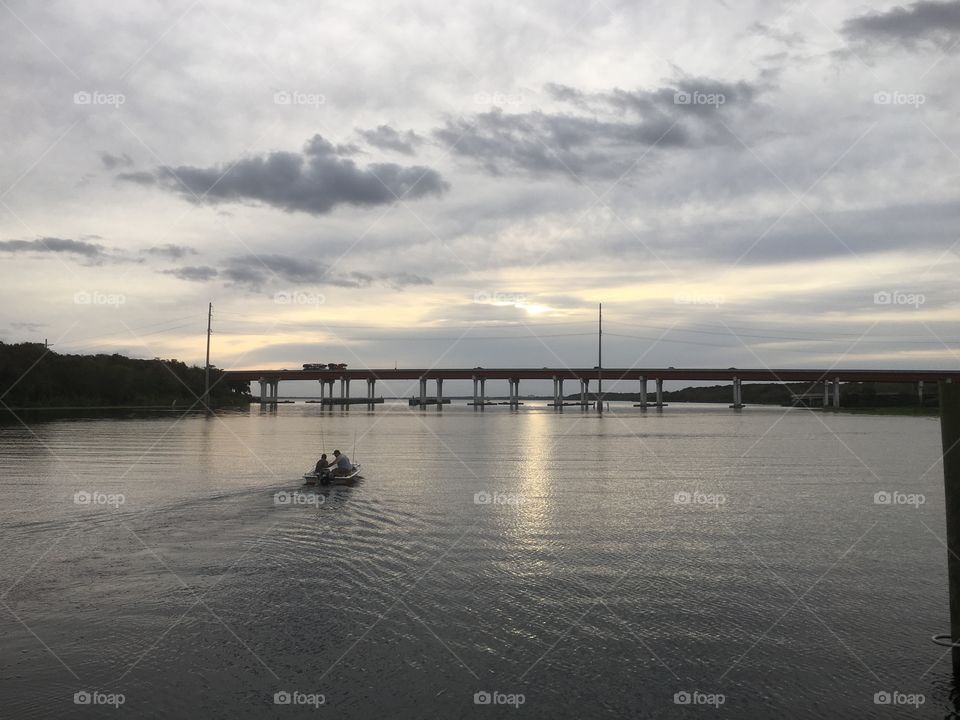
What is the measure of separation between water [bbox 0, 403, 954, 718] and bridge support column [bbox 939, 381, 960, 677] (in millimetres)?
825

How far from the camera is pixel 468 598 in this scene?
52.5 feet

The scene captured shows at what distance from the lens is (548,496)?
31.6 metres

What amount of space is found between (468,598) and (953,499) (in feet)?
32.8

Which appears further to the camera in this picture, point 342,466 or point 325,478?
point 342,466

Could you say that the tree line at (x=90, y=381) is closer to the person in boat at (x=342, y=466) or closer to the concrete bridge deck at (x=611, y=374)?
the concrete bridge deck at (x=611, y=374)

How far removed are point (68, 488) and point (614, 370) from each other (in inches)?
6116

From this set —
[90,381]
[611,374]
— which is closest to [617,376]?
[611,374]

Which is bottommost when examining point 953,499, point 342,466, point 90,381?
point 342,466

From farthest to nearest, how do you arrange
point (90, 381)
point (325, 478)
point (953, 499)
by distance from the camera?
point (90, 381) → point (325, 478) → point (953, 499)

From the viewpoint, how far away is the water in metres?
11.5

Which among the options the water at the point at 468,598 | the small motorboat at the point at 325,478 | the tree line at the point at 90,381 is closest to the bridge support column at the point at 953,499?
the water at the point at 468,598

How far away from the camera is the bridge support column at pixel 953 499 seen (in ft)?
41.3

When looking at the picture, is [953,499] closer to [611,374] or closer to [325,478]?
[325,478]

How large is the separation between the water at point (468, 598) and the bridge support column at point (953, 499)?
825 mm
